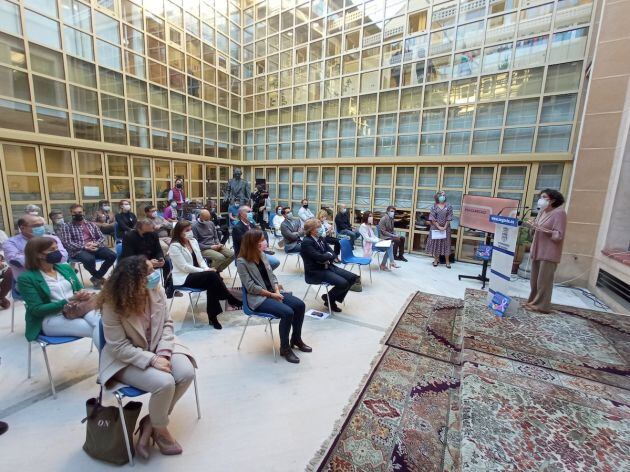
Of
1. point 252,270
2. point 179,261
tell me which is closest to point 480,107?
point 252,270

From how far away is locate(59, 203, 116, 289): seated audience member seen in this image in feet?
13.5

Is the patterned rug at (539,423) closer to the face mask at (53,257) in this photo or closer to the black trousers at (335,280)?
the black trousers at (335,280)

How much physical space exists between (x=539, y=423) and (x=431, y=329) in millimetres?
1474

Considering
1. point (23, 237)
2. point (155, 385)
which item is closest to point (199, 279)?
point (155, 385)

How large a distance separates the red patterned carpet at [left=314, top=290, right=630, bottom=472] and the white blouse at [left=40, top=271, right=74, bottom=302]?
2205 millimetres

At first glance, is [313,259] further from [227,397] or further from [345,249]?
[227,397]

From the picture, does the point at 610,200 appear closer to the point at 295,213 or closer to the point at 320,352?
the point at 320,352

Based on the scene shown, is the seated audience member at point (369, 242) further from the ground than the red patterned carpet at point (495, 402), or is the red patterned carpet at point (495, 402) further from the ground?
the seated audience member at point (369, 242)

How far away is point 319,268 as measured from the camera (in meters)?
3.60

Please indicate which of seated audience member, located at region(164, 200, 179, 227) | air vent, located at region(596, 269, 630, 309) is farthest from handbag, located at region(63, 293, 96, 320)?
air vent, located at region(596, 269, 630, 309)

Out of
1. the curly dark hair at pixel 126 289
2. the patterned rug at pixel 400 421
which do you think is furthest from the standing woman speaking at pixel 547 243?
the curly dark hair at pixel 126 289

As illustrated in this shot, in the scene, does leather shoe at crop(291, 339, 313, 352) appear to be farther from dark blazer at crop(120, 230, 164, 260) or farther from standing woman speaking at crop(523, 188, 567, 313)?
standing woman speaking at crop(523, 188, 567, 313)

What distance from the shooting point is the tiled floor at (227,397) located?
1682 mm

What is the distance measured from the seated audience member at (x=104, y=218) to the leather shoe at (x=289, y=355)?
480 cm
